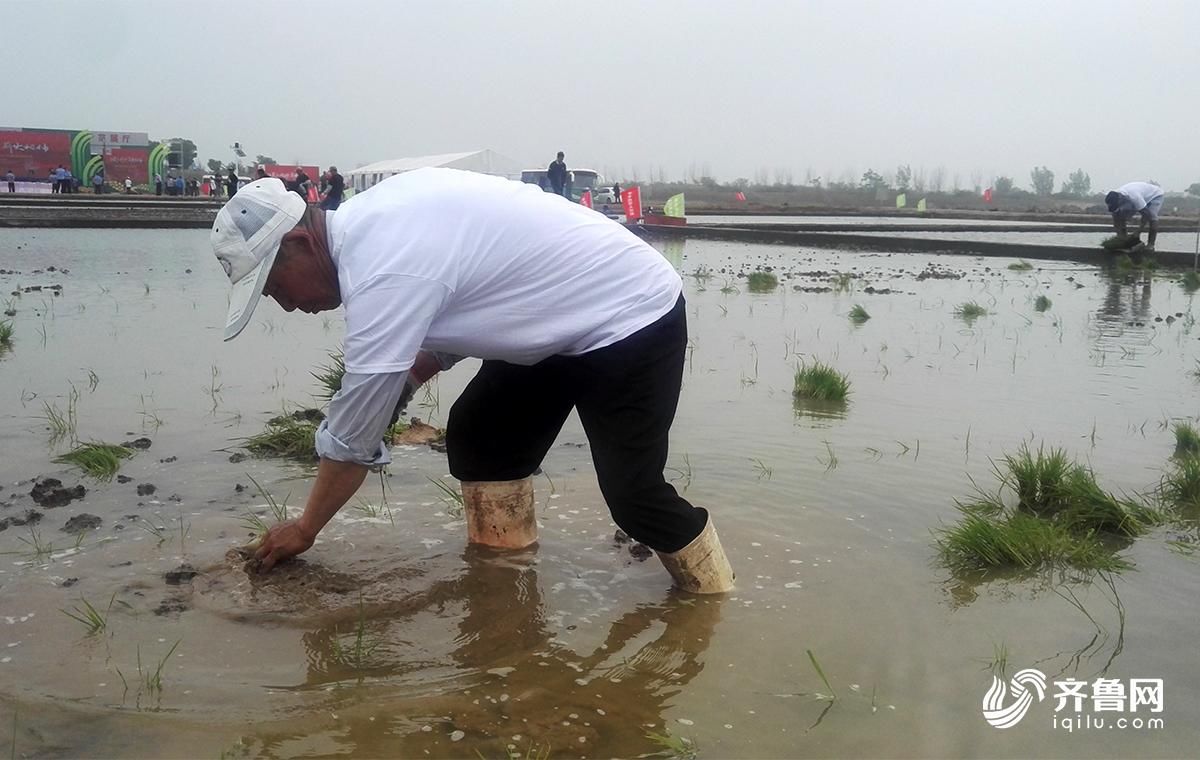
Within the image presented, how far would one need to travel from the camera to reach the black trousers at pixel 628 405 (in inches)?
110

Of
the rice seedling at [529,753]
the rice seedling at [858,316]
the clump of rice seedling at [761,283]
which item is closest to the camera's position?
the rice seedling at [529,753]

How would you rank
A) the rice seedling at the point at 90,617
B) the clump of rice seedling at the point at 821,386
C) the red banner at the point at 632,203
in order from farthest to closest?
the red banner at the point at 632,203 < the clump of rice seedling at the point at 821,386 < the rice seedling at the point at 90,617

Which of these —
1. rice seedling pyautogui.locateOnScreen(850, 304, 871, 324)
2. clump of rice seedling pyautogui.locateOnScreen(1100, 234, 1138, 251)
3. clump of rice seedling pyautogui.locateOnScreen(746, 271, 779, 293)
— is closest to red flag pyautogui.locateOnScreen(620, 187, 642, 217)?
clump of rice seedling pyautogui.locateOnScreen(1100, 234, 1138, 251)

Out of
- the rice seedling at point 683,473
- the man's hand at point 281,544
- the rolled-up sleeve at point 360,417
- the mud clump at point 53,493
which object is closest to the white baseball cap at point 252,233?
the rolled-up sleeve at point 360,417

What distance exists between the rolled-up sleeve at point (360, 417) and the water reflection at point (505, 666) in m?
0.51

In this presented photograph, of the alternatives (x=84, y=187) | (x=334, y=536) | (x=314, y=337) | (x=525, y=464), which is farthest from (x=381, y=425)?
(x=84, y=187)

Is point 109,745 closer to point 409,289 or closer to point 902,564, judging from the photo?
point 409,289

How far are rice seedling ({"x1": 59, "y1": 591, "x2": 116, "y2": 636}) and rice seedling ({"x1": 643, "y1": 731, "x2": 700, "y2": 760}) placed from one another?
1533 mm

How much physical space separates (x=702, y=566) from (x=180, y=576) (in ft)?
5.19

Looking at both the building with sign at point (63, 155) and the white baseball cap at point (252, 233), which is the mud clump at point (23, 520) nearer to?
the white baseball cap at point (252, 233)

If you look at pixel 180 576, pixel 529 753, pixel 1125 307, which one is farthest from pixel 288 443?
pixel 1125 307

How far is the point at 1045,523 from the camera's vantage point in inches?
140

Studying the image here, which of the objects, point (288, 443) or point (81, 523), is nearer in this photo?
point (81, 523)

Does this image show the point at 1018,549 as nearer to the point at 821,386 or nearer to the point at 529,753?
the point at 529,753
